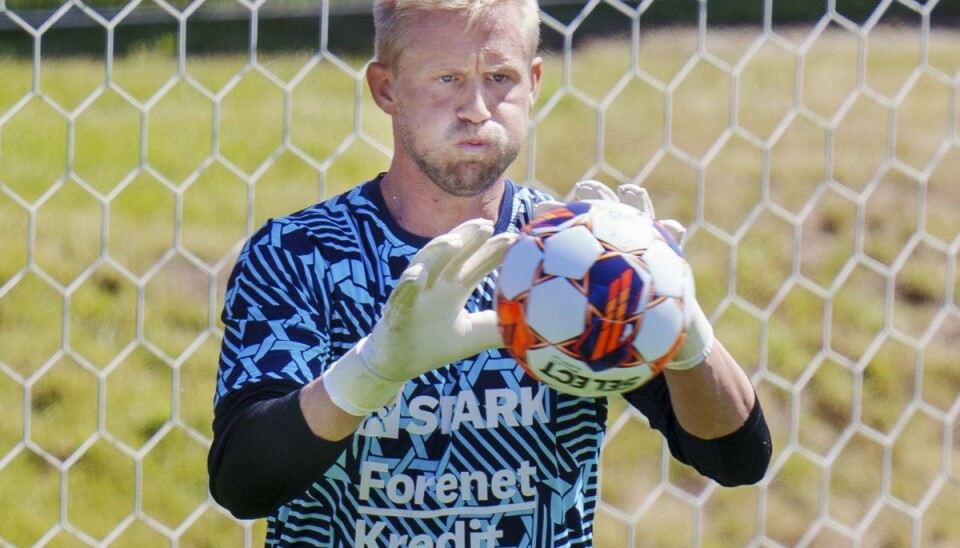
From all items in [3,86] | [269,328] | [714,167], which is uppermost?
[269,328]

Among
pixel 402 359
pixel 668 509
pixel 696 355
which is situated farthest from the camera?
pixel 668 509

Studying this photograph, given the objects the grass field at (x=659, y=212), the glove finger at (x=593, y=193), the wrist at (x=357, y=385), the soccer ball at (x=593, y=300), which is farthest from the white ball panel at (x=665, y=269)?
the grass field at (x=659, y=212)

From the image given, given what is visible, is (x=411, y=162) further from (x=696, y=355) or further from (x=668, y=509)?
(x=668, y=509)

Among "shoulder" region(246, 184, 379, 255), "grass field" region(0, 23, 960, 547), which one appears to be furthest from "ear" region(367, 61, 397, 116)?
"grass field" region(0, 23, 960, 547)

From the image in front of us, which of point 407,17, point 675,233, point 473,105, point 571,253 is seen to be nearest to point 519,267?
point 571,253

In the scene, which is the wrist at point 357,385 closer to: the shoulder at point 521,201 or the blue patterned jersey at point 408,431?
the blue patterned jersey at point 408,431

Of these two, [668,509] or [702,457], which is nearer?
[702,457]

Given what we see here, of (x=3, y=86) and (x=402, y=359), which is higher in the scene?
(x=402, y=359)

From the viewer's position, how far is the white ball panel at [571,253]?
1.29 metres

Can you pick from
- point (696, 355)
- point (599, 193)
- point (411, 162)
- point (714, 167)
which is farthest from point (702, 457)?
point (714, 167)

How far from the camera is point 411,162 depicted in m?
1.61

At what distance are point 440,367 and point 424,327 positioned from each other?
0.14m

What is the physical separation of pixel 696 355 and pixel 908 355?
1.76 meters

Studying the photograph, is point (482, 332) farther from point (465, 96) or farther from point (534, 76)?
point (534, 76)
